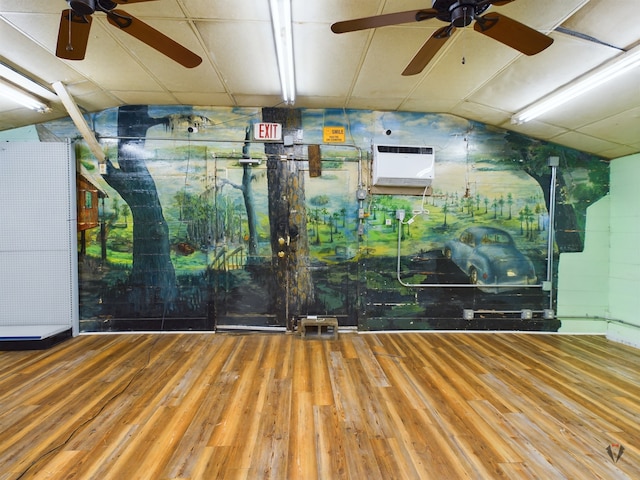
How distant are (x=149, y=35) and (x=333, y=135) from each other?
239 centimetres

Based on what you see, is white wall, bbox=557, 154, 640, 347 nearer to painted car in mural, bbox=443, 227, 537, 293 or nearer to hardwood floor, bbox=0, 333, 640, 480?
painted car in mural, bbox=443, 227, 537, 293

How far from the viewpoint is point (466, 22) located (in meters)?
1.58

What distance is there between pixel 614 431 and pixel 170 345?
4119 millimetres

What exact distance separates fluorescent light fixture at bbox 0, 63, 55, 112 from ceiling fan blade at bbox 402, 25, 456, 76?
11.6 ft

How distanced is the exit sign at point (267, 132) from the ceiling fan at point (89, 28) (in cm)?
175

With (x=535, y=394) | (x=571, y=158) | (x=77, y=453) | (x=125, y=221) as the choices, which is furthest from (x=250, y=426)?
(x=571, y=158)

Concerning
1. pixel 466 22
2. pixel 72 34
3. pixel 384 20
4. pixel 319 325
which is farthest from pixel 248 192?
pixel 466 22

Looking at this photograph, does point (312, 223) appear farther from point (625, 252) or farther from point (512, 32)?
point (625, 252)

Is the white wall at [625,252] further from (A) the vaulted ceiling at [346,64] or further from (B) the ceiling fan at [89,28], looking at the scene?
(B) the ceiling fan at [89,28]

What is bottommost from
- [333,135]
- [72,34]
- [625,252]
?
[625,252]

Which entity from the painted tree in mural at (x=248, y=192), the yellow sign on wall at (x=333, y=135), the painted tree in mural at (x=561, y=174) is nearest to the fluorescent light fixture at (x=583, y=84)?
the painted tree in mural at (x=561, y=174)

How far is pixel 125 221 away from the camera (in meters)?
3.76

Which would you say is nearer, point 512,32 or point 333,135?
point 512,32

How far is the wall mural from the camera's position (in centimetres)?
376
